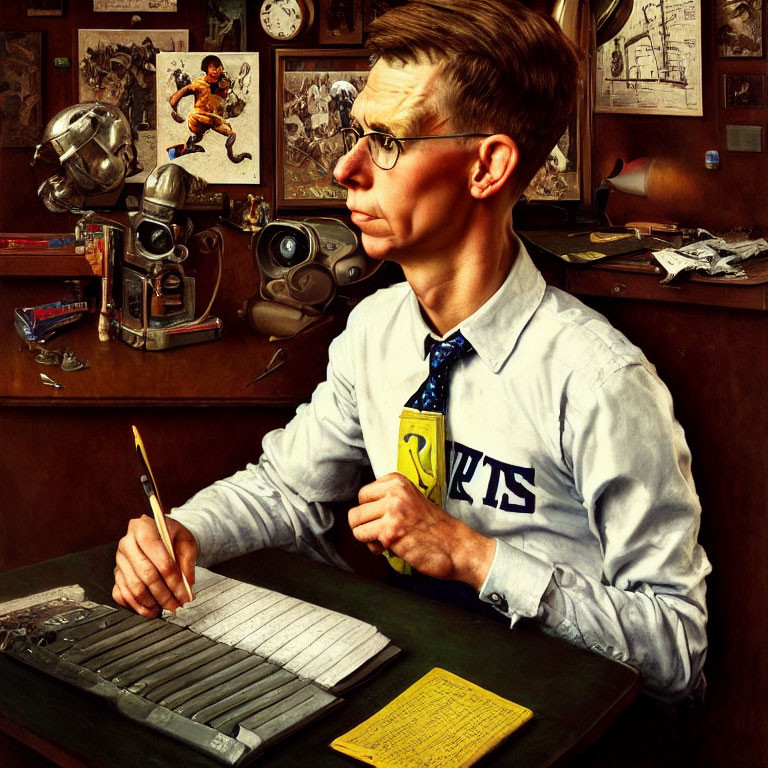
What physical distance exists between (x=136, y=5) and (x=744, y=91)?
1154 mm

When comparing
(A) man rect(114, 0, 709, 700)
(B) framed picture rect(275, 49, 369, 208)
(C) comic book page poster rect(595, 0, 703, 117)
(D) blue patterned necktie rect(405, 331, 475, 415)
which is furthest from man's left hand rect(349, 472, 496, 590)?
(C) comic book page poster rect(595, 0, 703, 117)

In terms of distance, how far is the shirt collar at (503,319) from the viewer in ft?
4.72

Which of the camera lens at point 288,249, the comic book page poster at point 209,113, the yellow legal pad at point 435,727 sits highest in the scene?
the comic book page poster at point 209,113

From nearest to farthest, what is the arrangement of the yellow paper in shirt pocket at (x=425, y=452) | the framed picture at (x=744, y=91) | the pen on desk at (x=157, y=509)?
the pen on desk at (x=157, y=509) → the yellow paper in shirt pocket at (x=425, y=452) → the framed picture at (x=744, y=91)

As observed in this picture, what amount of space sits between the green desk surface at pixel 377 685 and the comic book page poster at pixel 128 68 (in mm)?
845

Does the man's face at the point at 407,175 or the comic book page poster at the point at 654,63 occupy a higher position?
the comic book page poster at the point at 654,63

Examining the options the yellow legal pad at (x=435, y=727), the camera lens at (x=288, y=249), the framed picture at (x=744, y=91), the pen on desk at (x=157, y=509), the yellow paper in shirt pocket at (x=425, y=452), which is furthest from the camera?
the camera lens at (x=288, y=249)

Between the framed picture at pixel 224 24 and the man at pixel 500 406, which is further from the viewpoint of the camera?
the framed picture at pixel 224 24

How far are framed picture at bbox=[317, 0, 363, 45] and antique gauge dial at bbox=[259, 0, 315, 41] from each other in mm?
25

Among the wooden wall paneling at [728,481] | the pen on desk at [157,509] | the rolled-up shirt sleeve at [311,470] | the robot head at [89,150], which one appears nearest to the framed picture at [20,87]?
the robot head at [89,150]

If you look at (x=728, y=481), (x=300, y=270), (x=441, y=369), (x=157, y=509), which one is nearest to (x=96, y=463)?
(x=300, y=270)

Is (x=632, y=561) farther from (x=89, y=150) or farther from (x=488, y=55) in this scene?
(x=89, y=150)

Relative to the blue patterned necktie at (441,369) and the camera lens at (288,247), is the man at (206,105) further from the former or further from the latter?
the blue patterned necktie at (441,369)

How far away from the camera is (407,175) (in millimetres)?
1380
